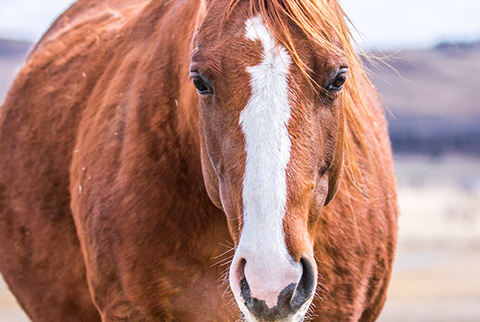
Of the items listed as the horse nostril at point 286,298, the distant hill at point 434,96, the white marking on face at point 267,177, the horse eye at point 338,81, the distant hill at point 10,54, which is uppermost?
the distant hill at point 434,96

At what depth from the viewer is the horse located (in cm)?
216

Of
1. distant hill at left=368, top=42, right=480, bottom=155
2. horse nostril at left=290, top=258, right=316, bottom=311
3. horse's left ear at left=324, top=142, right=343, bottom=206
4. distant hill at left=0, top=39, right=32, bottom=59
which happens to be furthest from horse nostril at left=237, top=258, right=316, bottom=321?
distant hill at left=0, top=39, right=32, bottom=59

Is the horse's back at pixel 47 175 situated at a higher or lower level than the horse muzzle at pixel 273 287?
lower

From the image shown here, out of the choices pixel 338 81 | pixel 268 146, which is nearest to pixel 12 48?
pixel 338 81

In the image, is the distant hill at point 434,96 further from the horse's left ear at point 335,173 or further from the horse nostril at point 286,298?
the horse nostril at point 286,298

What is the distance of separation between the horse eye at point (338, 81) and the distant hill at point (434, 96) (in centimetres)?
2664

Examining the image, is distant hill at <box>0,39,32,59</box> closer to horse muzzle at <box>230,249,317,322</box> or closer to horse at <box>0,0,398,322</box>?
horse at <box>0,0,398,322</box>

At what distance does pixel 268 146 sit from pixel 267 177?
10cm

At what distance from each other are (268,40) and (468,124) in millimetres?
32531

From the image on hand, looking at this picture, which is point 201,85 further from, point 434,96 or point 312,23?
point 434,96

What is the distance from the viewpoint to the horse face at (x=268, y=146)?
2064 millimetres

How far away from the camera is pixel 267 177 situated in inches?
83.0

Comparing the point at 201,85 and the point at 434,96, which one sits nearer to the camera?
the point at 201,85

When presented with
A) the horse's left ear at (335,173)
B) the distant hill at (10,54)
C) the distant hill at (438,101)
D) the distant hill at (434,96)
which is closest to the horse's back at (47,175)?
the horse's left ear at (335,173)
